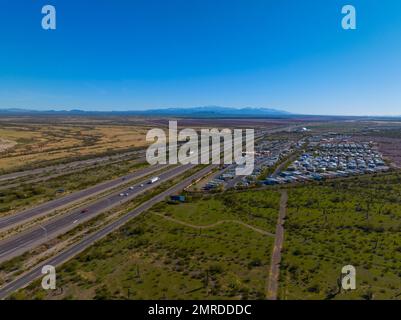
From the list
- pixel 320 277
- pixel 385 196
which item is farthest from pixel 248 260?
pixel 385 196

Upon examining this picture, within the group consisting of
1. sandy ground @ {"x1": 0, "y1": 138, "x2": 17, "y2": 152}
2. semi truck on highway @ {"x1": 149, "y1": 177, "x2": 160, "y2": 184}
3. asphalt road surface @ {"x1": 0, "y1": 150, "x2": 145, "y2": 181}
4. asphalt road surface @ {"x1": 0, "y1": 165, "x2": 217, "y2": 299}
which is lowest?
asphalt road surface @ {"x1": 0, "y1": 165, "x2": 217, "y2": 299}

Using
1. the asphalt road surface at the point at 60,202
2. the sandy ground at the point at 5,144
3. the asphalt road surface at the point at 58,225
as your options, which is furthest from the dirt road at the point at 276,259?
the sandy ground at the point at 5,144

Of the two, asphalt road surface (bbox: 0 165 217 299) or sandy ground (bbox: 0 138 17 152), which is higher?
sandy ground (bbox: 0 138 17 152)

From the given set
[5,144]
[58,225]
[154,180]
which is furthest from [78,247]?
[5,144]

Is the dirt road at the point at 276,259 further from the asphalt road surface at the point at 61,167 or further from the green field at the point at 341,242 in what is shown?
the asphalt road surface at the point at 61,167

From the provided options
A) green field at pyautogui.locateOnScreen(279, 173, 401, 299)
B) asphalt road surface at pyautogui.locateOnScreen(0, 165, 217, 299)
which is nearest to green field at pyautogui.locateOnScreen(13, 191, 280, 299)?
asphalt road surface at pyautogui.locateOnScreen(0, 165, 217, 299)

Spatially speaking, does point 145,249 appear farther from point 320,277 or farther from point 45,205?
point 45,205

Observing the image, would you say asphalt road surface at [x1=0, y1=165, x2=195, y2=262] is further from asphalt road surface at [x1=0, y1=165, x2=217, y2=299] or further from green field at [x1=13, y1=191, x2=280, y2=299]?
green field at [x1=13, y1=191, x2=280, y2=299]
